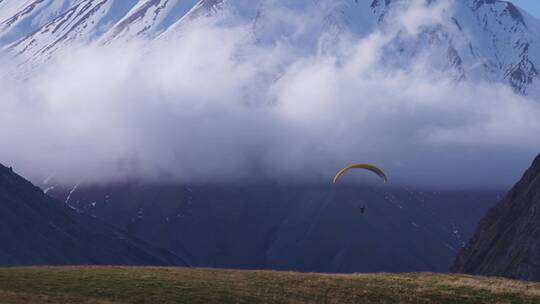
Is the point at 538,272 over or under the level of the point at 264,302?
over

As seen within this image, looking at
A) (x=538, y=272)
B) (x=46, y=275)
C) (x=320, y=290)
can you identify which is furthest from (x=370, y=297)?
(x=538, y=272)

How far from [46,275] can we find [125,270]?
22.4ft

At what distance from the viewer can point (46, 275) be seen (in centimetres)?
8075

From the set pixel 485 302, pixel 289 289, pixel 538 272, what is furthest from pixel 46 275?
pixel 538 272

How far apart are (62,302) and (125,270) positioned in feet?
49.3

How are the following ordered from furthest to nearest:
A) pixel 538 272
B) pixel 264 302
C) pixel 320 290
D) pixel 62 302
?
pixel 538 272, pixel 320 290, pixel 264 302, pixel 62 302

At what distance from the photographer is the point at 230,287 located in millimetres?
79250

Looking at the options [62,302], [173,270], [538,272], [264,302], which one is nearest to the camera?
[62,302]

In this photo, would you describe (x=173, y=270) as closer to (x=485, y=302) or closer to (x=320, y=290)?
(x=320, y=290)

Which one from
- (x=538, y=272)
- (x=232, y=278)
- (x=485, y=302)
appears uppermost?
(x=538, y=272)

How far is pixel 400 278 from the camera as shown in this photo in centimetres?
8981

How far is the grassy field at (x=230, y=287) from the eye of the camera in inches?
2943

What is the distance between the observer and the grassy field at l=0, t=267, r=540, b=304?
74750mm

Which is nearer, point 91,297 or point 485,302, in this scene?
point 91,297
